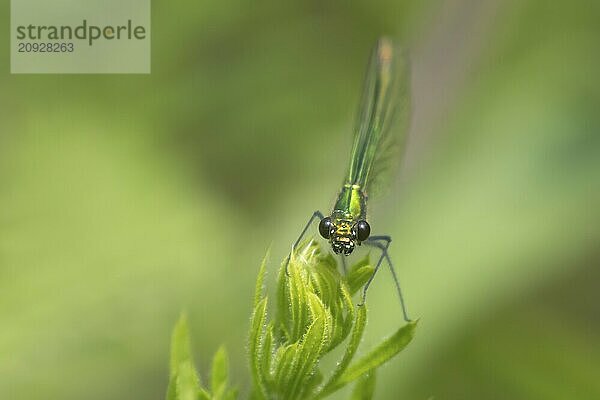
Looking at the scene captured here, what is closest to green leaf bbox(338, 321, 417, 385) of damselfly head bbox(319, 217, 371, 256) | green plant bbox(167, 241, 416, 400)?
green plant bbox(167, 241, 416, 400)

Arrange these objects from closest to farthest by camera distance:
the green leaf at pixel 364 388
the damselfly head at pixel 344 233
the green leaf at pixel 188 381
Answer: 1. the green leaf at pixel 188 381
2. the green leaf at pixel 364 388
3. the damselfly head at pixel 344 233

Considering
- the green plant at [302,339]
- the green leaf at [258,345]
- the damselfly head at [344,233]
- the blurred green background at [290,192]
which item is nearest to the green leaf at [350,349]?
the green plant at [302,339]

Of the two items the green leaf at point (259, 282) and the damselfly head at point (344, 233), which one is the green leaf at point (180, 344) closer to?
the green leaf at point (259, 282)

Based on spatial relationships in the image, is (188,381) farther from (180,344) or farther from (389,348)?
(389,348)

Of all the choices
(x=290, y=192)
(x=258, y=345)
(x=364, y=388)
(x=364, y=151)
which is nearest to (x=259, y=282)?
(x=258, y=345)

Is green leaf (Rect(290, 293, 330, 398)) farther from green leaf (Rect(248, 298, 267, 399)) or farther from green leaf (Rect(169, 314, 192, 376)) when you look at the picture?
green leaf (Rect(169, 314, 192, 376))

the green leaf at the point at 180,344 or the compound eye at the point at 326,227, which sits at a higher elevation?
the compound eye at the point at 326,227

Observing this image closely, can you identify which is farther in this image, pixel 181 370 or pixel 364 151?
pixel 364 151
